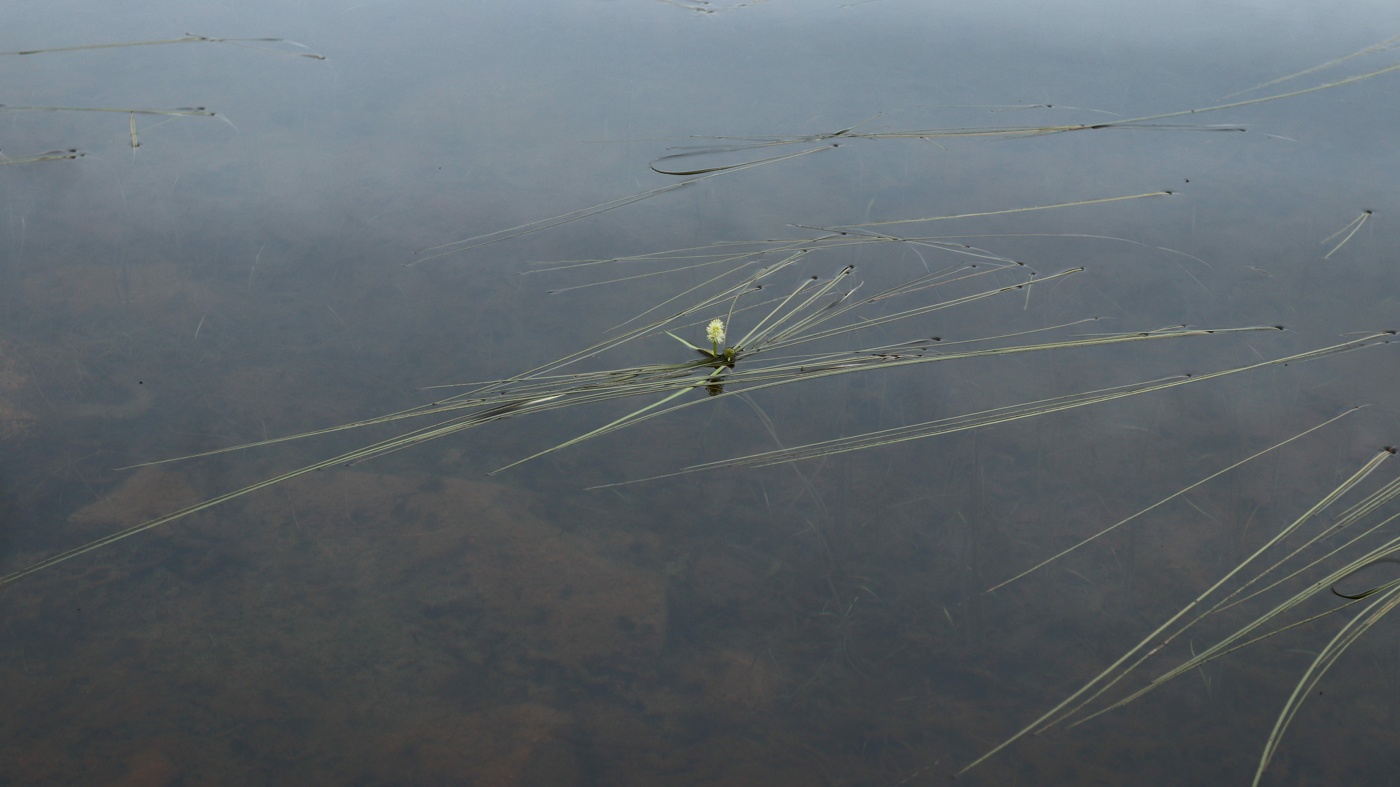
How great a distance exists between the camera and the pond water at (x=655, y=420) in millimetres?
1120

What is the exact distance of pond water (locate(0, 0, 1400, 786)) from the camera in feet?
3.67

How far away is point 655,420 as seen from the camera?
1.49 m

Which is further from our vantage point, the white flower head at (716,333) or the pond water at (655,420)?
the white flower head at (716,333)

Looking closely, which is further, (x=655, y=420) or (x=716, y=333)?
(x=716, y=333)

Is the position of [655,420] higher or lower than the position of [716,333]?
lower

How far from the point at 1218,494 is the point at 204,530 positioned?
4.39ft

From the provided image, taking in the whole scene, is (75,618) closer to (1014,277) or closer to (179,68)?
(1014,277)

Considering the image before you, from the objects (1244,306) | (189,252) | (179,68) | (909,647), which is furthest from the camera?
(179,68)

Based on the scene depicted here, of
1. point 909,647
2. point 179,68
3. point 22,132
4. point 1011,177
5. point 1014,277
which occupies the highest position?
point 179,68

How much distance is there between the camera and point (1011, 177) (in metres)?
2.02

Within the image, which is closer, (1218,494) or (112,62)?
(1218,494)

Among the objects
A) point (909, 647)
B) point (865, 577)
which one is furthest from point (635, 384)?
point (909, 647)

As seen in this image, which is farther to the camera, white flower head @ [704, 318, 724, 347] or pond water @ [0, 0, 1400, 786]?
white flower head @ [704, 318, 724, 347]

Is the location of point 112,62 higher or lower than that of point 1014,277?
higher
